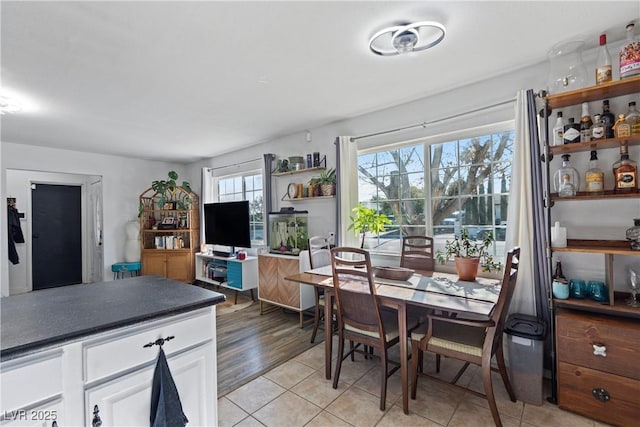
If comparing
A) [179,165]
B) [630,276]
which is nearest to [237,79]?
[630,276]

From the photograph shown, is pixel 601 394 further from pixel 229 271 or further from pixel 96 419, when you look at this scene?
pixel 229 271

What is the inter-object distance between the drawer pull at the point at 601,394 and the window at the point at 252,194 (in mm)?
3933

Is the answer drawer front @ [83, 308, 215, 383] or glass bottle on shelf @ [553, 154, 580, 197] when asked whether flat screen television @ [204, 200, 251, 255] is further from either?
glass bottle on shelf @ [553, 154, 580, 197]

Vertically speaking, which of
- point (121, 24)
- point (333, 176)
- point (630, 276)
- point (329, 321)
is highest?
point (121, 24)

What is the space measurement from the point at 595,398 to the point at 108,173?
21.1 ft

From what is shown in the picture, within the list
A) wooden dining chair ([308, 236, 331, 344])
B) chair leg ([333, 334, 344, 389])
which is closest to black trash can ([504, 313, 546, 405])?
chair leg ([333, 334, 344, 389])

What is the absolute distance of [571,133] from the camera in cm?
200

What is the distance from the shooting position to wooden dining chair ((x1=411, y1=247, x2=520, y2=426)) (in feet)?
5.60

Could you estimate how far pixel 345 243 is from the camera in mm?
3332

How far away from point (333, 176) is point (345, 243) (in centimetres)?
83

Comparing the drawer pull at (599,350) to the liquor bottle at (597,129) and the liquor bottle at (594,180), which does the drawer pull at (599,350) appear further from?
the liquor bottle at (597,129)

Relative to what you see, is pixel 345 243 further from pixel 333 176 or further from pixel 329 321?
pixel 329 321

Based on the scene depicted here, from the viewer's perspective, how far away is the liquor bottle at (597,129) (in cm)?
189

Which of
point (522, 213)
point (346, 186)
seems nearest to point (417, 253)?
point (522, 213)
